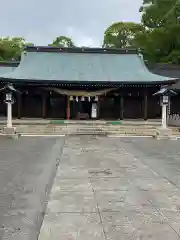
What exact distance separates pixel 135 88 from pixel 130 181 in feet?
50.5

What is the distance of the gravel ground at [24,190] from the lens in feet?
13.0

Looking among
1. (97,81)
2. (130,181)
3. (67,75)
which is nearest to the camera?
(130,181)

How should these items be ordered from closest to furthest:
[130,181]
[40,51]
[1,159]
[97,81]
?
1. [130,181]
2. [1,159]
3. [97,81]
4. [40,51]

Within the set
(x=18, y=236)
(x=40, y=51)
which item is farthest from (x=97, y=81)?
(x=18, y=236)

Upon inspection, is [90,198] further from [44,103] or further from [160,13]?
[160,13]

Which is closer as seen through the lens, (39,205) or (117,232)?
(117,232)

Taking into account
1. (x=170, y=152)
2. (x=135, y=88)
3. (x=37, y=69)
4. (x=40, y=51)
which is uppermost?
(x=40, y=51)

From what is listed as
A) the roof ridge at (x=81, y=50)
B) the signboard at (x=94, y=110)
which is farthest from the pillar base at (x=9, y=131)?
the roof ridge at (x=81, y=50)

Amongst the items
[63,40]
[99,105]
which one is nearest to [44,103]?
[99,105]

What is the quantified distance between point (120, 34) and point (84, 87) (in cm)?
2755

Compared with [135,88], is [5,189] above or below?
below

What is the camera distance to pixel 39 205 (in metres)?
4.83

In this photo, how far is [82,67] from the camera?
23141 mm

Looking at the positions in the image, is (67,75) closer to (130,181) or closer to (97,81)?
(97,81)
